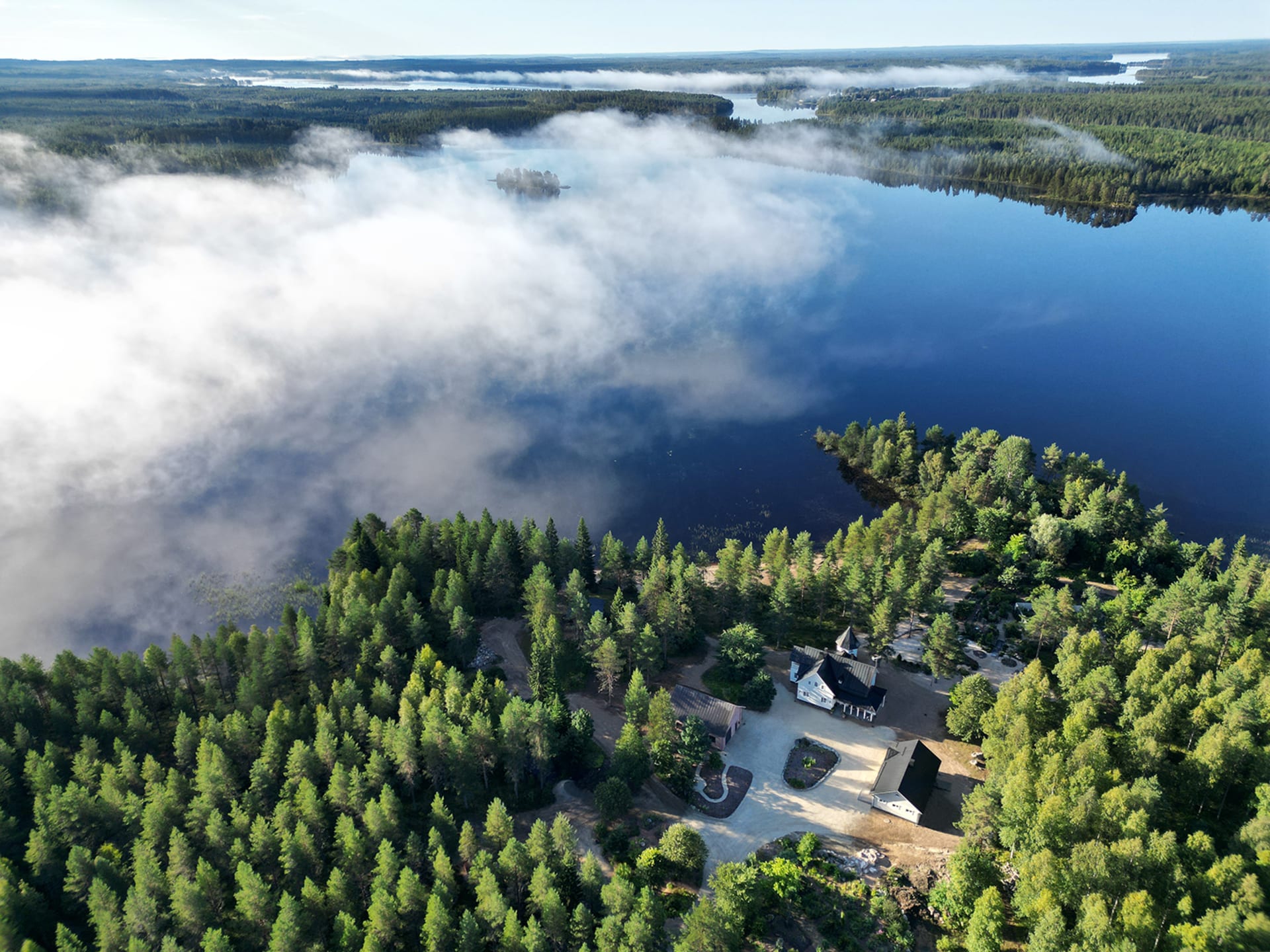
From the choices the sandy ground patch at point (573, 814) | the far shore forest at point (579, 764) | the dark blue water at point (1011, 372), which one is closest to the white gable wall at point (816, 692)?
the far shore forest at point (579, 764)

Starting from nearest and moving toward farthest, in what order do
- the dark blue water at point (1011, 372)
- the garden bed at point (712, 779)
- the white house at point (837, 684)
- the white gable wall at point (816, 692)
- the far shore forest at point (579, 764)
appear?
the far shore forest at point (579, 764), the garden bed at point (712, 779), the white house at point (837, 684), the white gable wall at point (816, 692), the dark blue water at point (1011, 372)

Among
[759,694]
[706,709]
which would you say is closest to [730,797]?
[706,709]

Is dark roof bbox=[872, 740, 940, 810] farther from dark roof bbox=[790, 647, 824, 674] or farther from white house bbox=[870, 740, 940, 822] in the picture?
dark roof bbox=[790, 647, 824, 674]

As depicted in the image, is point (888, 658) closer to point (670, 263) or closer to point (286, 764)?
point (286, 764)

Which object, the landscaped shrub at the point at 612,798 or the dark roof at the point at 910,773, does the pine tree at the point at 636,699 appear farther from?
the dark roof at the point at 910,773

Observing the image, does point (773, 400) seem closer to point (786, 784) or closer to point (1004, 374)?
point (1004, 374)

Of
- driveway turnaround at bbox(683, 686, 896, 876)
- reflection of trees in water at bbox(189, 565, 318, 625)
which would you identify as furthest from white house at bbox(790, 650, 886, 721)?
reflection of trees in water at bbox(189, 565, 318, 625)

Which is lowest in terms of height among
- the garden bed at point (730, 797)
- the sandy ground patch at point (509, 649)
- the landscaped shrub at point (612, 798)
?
the garden bed at point (730, 797)

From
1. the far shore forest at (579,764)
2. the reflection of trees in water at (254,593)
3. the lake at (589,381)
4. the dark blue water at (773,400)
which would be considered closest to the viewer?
the far shore forest at (579,764)
